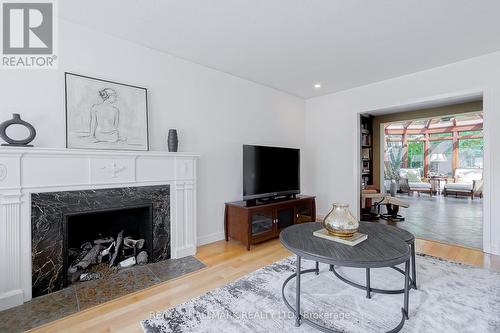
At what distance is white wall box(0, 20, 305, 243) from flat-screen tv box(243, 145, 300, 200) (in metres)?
0.36

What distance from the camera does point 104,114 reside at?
241 centimetres

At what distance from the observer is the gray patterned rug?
63.0 inches

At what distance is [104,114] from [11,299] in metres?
1.67

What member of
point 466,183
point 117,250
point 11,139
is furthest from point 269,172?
point 466,183

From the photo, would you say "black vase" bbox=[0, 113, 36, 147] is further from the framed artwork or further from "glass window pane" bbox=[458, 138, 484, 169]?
"glass window pane" bbox=[458, 138, 484, 169]

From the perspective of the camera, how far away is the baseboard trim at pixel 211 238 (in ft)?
10.5

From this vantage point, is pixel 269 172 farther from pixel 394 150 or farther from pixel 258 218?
pixel 394 150

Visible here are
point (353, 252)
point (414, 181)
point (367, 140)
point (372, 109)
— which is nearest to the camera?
point (353, 252)

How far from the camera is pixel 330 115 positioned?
448cm

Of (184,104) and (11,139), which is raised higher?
(184,104)

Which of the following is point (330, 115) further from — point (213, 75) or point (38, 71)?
point (38, 71)

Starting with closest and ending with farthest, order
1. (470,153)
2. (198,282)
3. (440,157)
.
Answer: (198,282)
(470,153)
(440,157)

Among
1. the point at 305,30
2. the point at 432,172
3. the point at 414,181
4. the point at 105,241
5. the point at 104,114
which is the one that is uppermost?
the point at 305,30

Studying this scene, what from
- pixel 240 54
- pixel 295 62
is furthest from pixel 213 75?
pixel 295 62
